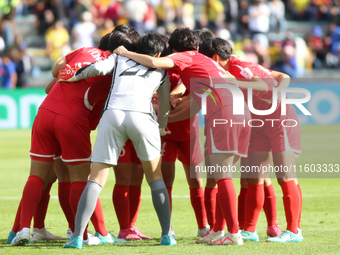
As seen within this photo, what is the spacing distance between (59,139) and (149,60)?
1.03 m

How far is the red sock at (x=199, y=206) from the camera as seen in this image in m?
5.14

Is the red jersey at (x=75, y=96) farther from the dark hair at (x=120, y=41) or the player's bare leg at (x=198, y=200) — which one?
the player's bare leg at (x=198, y=200)

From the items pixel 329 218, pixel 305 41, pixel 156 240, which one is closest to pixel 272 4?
pixel 305 41

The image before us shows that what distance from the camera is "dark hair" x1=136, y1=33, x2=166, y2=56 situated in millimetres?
4512

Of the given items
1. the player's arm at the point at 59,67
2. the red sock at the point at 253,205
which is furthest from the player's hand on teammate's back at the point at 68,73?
the red sock at the point at 253,205

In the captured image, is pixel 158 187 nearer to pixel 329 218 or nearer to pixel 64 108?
pixel 64 108

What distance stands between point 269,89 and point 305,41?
626 inches

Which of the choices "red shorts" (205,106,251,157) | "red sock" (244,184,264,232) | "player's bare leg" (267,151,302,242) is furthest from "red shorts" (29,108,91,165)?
"player's bare leg" (267,151,302,242)

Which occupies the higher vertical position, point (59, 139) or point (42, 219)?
point (59, 139)

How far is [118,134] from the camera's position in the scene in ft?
14.1

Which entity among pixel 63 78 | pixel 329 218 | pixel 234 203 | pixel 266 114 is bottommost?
pixel 329 218

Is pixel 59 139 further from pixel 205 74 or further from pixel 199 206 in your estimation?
pixel 199 206

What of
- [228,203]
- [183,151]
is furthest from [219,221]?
[183,151]

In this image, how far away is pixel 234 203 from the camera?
441 centimetres
